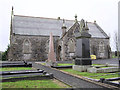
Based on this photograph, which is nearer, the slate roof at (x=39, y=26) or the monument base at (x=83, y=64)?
the monument base at (x=83, y=64)

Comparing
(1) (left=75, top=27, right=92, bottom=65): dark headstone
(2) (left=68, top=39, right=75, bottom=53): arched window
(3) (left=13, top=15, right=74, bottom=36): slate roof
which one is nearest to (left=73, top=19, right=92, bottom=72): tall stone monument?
(1) (left=75, top=27, right=92, bottom=65): dark headstone

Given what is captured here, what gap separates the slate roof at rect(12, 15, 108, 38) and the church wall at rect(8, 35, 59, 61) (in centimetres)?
140

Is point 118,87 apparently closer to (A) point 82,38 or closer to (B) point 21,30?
(A) point 82,38

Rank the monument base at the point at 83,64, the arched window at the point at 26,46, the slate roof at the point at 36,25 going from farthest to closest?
the slate roof at the point at 36,25 → the arched window at the point at 26,46 → the monument base at the point at 83,64

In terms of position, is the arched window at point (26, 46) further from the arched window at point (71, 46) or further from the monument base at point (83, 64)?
the monument base at point (83, 64)

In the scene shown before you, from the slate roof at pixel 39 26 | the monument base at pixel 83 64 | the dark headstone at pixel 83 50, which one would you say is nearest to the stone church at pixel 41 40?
the slate roof at pixel 39 26

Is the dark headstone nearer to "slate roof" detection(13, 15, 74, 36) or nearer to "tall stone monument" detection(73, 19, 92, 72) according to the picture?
"tall stone monument" detection(73, 19, 92, 72)

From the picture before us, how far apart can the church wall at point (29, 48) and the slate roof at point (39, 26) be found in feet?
4.59

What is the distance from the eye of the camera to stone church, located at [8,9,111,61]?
28.0 m

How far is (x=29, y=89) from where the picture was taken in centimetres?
579

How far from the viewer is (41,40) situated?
1182 inches

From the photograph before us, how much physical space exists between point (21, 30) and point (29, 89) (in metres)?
25.5

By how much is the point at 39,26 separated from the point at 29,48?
7398 mm

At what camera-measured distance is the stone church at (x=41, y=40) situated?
28.0 metres
